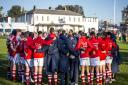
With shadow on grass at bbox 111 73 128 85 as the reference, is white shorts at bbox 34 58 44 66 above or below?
above

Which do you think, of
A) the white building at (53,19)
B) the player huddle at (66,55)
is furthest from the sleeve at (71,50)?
the white building at (53,19)

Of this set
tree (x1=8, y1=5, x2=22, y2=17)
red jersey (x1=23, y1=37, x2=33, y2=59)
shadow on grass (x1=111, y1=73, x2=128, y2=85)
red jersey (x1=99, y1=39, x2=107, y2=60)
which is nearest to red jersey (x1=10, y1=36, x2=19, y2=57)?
red jersey (x1=23, y1=37, x2=33, y2=59)

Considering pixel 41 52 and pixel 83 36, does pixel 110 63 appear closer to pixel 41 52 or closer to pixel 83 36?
pixel 83 36

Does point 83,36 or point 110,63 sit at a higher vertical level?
point 83,36

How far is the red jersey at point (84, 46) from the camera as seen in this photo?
15031 millimetres

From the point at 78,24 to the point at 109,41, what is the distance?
11581 cm

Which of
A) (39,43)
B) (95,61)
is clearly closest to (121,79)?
(95,61)

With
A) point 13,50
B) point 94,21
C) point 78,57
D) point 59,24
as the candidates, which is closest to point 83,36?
point 78,57

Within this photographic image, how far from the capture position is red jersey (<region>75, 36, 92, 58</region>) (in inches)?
592

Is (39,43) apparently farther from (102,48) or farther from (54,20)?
(54,20)

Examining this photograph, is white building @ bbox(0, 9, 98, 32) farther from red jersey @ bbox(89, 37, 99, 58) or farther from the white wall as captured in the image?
red jersey @ bbox(89, 37, 99, 58)

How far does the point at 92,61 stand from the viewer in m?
15.4

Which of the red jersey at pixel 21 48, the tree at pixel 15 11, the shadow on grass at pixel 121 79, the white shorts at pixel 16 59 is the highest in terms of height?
the tree at pixel 15 11

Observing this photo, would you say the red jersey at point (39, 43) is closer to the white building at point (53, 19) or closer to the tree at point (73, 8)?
the white building at point (53, 19)
